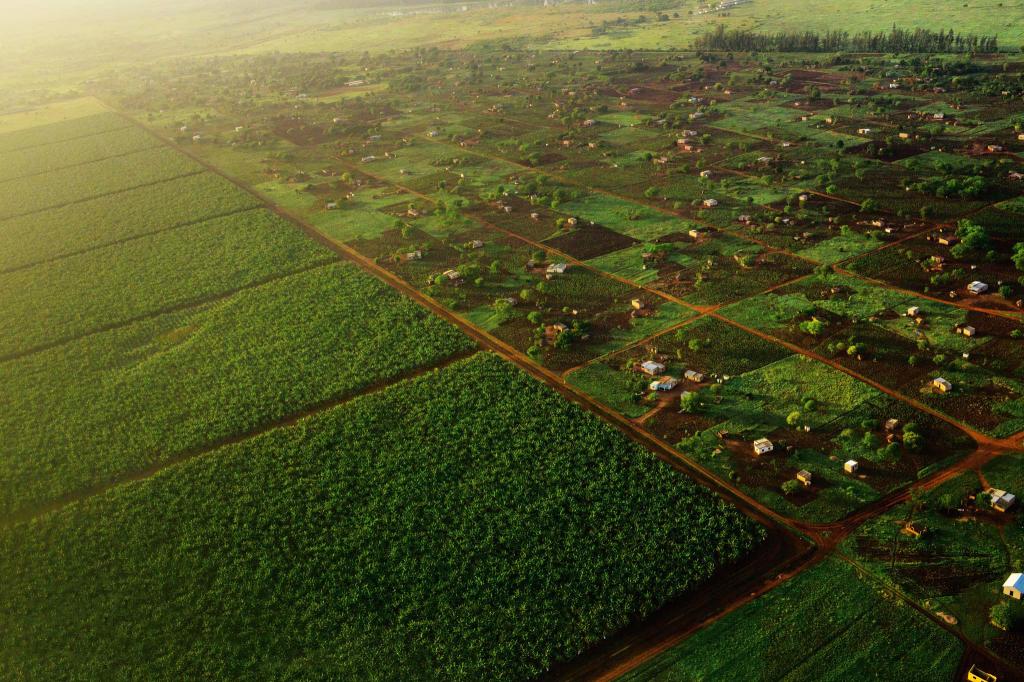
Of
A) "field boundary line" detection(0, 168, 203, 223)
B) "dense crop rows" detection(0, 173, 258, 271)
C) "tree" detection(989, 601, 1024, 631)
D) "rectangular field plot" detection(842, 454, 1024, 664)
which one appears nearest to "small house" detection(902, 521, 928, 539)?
"rectangular field plot" detection(842, 454, 1024, 664)

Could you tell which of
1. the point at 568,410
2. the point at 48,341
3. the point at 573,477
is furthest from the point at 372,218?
the point at 573,477

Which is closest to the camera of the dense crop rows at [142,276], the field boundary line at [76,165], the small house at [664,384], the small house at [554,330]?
the small house at [664,384]

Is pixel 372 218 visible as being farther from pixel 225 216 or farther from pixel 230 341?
pixel 230 341

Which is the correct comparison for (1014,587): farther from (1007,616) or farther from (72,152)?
(72,152)

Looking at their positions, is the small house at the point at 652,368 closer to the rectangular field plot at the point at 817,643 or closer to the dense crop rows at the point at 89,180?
the rectangular field plot at the point at 817,643

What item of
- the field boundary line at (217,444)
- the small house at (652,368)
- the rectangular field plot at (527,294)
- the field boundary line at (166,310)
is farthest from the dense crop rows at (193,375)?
the small house at (652,368)

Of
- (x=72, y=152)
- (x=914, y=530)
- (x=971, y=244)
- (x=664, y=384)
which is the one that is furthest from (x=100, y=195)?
(x=914, y=530)
